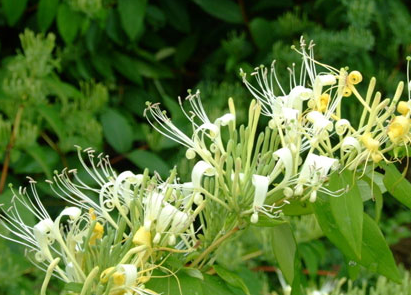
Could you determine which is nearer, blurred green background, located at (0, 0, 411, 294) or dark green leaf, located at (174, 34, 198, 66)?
blurred green background, located at (0, 0, 411, 294)

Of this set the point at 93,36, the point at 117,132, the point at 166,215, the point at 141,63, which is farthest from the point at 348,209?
the point at 141,63

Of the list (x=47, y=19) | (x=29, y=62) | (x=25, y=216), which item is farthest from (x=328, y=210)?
(x=47, y=19)

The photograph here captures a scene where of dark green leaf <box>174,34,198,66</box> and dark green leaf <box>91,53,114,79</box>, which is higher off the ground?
dark green leaf <box>91,53,114,79</box>

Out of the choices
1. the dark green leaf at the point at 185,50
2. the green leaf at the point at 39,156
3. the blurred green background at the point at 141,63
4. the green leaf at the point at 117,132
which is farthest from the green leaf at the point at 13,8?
the dark green leaf at the point at 185,50

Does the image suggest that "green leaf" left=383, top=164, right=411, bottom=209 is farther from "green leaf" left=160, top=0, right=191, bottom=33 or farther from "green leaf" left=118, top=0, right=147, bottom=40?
"green leaf" left=160, top=0, right=191, bottom=33

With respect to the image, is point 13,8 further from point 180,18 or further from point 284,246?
point 284,246

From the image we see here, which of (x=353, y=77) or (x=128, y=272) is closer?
(x=128, y=272)

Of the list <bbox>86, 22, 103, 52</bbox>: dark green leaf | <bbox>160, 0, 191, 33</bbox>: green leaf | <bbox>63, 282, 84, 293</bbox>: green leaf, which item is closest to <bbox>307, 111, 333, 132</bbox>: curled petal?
<bbox>63, 282, 84, 293</bbox>: green leaf
